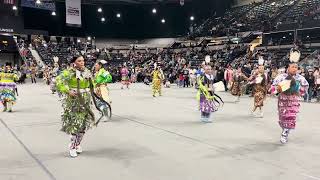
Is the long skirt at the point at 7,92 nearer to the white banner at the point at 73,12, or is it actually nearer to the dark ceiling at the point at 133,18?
the white banner at the point at 73,12

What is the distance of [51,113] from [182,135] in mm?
5765

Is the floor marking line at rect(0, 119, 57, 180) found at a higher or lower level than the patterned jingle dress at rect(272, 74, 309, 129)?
lower

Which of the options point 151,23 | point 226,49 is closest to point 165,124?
point 226,49

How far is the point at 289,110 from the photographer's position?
27.7 ft

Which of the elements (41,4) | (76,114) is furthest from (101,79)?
(41,4)

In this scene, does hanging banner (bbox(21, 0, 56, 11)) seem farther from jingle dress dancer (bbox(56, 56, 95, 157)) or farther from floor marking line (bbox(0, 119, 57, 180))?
jingle dress dancer (bbox(56, 56, 95, 157))

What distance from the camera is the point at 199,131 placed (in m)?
9.87

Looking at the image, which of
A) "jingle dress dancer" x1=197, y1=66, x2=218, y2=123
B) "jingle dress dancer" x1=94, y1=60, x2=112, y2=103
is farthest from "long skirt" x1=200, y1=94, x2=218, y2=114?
"jingle dress dancer" x1=94, y1=60, x2=112, y2=103

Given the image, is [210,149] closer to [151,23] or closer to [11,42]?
[11,42]

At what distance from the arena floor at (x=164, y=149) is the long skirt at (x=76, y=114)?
0.50 meters

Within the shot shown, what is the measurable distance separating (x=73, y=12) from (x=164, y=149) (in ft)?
82.5

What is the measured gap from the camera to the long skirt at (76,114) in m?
7.19

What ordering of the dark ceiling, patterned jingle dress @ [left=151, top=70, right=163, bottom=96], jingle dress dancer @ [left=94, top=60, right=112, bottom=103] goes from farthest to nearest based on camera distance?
1. the dark ceiling
2. patterned jingle dress @ [left=151, top=70, right=163, bottom=96]
3. jingle dress dancer @ [left=94, top=60, right=112, bottom=103]

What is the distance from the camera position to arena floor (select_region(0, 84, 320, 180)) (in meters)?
6.24
